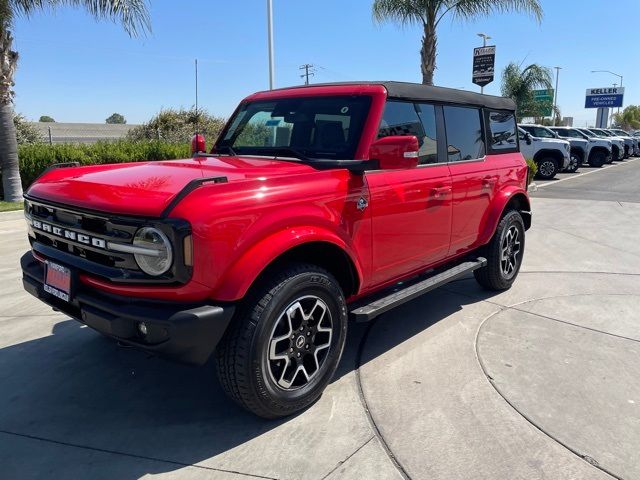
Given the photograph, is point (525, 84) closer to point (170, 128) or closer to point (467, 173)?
point (170, 128)

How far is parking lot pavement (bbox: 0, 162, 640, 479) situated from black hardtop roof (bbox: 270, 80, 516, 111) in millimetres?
1893

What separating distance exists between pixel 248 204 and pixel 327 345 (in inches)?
42.0

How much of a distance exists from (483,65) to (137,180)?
49.1ft

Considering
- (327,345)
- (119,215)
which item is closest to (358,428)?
(327,345)

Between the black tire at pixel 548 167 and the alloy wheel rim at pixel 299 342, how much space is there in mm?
17207

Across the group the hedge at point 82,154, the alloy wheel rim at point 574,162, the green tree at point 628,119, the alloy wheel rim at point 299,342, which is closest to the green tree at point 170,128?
the hedge at point 82,154

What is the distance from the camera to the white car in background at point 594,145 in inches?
889

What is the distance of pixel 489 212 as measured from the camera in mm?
4789

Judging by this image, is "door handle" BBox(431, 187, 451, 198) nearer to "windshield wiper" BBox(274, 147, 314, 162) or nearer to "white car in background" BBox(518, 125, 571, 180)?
"windshield wiper" BBox(274, 147, 314, 162)

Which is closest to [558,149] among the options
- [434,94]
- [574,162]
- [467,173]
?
[574,162]

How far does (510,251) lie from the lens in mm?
5250

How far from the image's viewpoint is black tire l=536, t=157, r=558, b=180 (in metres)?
17.9

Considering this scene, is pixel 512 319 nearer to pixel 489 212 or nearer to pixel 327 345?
pixel 489 212

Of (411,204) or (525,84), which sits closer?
(411,204)
